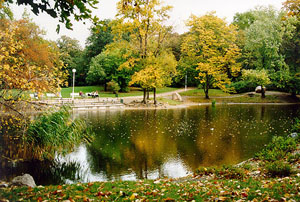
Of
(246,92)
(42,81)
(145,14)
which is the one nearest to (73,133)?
(42,81)

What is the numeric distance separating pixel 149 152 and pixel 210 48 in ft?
96.1

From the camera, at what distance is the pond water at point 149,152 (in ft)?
28.2

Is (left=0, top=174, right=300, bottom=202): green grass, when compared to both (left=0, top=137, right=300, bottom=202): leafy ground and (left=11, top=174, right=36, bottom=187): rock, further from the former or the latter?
(left=11, top=174, right=36, bottom=187): rock

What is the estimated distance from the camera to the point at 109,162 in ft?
31.9

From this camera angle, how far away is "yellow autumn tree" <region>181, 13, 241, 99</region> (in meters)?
36.5

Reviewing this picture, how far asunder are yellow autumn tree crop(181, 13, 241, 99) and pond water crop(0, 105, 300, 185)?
19772mm

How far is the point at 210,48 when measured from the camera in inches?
1476

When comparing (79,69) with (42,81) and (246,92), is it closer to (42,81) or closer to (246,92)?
(246,92)

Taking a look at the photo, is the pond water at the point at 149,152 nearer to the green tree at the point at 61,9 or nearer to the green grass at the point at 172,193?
the green grass at the point at 172,193

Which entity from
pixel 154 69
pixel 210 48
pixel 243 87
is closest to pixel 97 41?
pixel 210 48

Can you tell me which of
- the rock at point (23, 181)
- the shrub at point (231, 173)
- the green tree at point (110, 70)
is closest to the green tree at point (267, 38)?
the green tree at point (110, 70)

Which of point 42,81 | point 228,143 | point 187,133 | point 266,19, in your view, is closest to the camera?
point 42,81

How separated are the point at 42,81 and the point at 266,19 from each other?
115 feet

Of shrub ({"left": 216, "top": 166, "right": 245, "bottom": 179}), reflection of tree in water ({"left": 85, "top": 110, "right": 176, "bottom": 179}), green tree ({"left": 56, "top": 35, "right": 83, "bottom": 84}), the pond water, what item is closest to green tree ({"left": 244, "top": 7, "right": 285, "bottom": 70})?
the pond water
